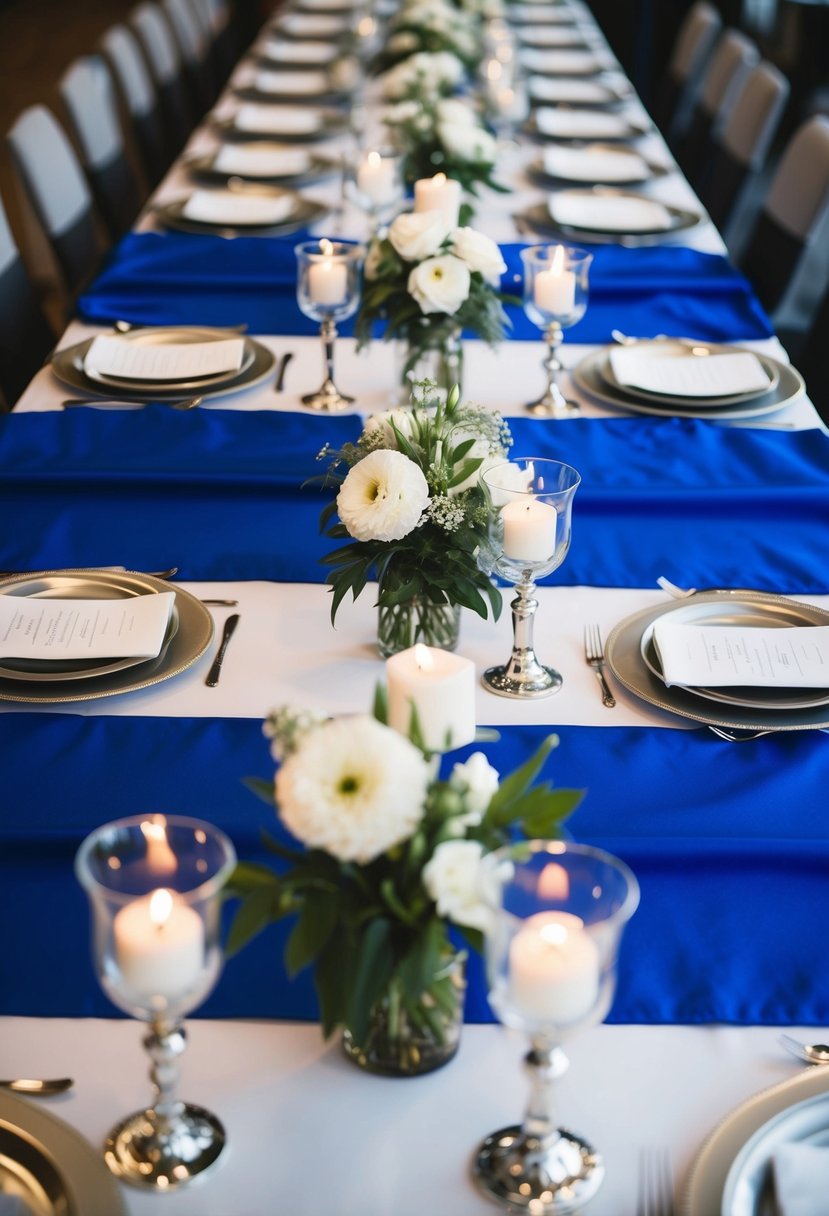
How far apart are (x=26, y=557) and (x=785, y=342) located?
2.20 meters

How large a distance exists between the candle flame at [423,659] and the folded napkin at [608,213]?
7.11 ft

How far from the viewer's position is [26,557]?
1.86 metres

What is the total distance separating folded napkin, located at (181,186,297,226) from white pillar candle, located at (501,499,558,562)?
6.23ft

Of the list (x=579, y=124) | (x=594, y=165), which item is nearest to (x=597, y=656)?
(x=594, y=165)

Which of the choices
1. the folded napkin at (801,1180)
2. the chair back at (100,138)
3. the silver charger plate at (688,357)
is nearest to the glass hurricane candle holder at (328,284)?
the silver charger plate at (688,357)

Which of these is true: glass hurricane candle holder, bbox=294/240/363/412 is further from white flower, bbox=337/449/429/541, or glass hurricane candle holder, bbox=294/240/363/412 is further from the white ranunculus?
white flower, bbox=337/449/429/541

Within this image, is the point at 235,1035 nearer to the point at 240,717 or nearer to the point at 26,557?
the point at 240,717

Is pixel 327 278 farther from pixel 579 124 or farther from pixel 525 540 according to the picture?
pixel 579 124

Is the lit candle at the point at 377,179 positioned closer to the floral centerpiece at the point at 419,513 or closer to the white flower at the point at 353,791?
the floral centerpiece at the point at 419,513

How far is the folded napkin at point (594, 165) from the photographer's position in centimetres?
362

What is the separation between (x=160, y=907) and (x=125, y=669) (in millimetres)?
679

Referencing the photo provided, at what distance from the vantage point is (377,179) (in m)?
2.89

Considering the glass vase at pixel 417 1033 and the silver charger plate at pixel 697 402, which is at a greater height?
the silver charger plate at pixel 697 402

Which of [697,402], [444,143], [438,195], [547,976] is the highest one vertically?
[444,143]
